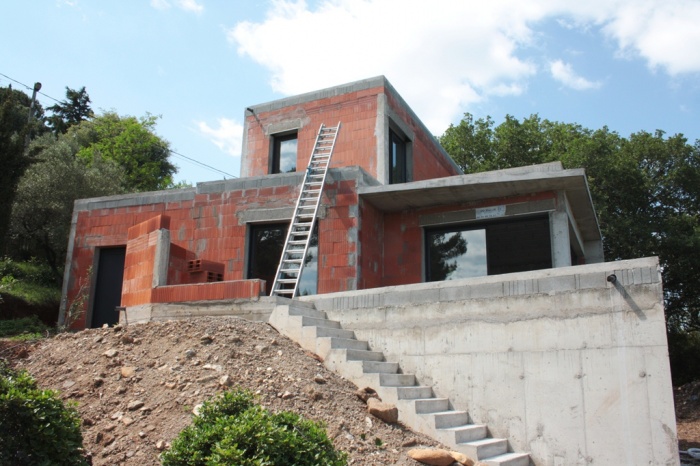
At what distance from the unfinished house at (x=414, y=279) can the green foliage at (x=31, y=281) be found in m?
4.05

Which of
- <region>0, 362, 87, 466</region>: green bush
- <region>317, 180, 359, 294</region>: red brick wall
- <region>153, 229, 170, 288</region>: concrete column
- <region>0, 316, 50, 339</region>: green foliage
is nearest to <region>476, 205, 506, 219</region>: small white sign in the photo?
<region>317, 180, 359, 294</region>: red brick wall

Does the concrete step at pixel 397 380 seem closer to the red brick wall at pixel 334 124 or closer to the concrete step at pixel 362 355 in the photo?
the concrete step at pixel 362 355

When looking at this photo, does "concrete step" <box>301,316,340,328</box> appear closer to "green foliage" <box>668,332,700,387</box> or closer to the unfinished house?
the unfinished house

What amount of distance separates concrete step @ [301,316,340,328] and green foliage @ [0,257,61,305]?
10.8 m

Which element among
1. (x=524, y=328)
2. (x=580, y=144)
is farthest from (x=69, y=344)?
(x=580, y=144)

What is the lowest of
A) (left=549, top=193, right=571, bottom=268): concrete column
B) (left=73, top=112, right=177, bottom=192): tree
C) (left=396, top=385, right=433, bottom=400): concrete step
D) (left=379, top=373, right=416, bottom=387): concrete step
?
(left=396, top=385, right=433, bottom=400): concrete step

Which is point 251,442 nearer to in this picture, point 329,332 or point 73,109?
point 329,332

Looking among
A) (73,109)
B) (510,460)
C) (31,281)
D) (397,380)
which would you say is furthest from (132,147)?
(510,460)

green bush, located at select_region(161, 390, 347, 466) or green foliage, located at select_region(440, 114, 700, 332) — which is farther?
green foliage, located at select_region(440, 114, 700, 332)

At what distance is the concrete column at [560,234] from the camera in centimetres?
1098

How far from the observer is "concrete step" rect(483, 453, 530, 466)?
634 cm

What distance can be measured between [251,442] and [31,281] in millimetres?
17719

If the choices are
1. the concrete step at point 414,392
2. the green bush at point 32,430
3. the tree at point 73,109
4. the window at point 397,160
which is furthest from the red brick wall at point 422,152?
the tree at point 73,109

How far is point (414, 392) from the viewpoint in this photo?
24.6 feet
